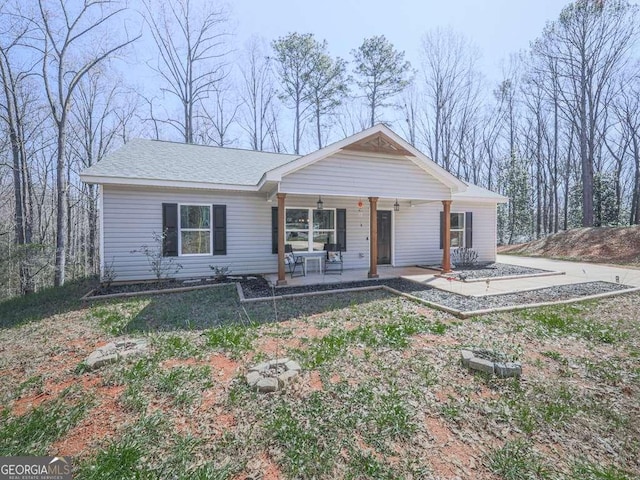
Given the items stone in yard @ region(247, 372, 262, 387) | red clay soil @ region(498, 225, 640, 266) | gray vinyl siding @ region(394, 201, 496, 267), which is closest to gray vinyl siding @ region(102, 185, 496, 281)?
gray vinyl siding @ region(394, 201, 496, 267)

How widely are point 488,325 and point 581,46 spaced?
2209cm

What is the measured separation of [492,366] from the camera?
3365mm

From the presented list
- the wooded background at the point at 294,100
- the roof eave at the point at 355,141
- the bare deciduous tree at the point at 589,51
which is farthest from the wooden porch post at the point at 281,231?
the bare deciduous tree at the point at 589,51

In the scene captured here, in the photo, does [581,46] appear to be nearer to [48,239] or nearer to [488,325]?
[488,325]

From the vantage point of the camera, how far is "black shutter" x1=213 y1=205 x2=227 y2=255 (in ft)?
29.2

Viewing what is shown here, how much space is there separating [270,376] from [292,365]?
1.11 feet

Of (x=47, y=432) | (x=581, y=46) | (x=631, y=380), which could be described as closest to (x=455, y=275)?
(x=631, y=380)

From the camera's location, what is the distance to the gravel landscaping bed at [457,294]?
607cm

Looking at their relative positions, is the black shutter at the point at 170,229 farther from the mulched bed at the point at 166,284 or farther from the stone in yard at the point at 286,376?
the stone in yard at the point at 286,376

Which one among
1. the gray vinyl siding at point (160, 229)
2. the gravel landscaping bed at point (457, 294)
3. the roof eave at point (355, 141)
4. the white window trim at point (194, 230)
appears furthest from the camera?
the white window trim at point (194, 230)

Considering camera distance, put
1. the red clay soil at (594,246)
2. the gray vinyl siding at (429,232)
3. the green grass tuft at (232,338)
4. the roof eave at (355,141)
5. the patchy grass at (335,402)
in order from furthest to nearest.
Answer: the red clay soil at (594,246)
the gray vinyl siding at (429,232)
the roof eave at (355,141)
the green grass tuft at (232,338)
the patchy grass at (335,402)

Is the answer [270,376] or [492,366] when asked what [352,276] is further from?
[270,376]

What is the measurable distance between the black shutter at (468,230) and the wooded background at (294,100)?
462 inches

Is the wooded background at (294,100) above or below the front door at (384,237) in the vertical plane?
above
